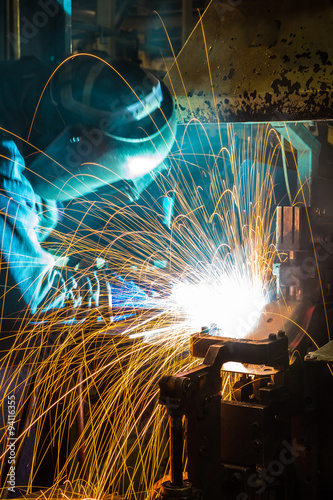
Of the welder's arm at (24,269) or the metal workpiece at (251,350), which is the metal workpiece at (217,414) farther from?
the welder's arm at (24,269)

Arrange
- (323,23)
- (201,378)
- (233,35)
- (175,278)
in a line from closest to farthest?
(201,378) → (323,23) → (233,35) → (175,278)

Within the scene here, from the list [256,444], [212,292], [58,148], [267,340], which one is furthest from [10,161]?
[256,444]

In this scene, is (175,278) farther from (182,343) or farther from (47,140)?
(47,140)

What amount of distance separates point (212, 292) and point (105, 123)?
976 mm

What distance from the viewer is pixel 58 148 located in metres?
2.80

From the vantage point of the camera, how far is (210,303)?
→ 8.52ft

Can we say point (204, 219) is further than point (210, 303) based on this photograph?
Yes

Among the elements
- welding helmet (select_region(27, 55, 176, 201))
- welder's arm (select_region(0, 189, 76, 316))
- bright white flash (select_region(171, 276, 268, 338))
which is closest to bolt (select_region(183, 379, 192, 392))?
bright white flash (select_region(171, 276, 268, 338))

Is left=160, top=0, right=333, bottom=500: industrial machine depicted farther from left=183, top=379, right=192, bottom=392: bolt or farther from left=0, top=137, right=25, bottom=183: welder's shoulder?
left=0, top=137, right=25, bottom=183: welder's shoulder

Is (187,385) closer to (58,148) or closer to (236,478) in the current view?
(236,478)

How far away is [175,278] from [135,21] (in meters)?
6.62

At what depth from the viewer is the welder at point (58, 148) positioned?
2416mm

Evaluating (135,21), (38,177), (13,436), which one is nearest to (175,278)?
(38,177)

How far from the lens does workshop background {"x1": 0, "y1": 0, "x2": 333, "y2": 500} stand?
1.73 meters
